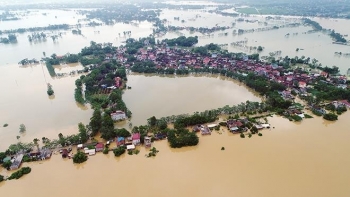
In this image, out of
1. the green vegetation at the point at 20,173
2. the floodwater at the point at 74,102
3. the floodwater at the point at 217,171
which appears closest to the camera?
the floodwater at the point at 217,171

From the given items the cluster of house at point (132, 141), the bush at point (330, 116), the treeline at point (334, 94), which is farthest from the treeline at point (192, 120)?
the treeline at point (334, 94)

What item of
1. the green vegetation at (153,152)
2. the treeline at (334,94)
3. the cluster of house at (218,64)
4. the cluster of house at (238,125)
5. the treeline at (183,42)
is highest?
the treeline at (183,42)

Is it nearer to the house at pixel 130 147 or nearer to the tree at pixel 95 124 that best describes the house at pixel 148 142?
the house at pixel 130 147

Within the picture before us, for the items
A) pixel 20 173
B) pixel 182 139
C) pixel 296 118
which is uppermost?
pixel 296 118

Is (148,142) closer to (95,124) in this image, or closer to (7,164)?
(95,124)

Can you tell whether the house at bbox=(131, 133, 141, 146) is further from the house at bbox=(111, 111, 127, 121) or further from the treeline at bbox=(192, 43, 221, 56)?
the treeline at bbox=(192, 43, 221, 56)

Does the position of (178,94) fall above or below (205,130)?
above

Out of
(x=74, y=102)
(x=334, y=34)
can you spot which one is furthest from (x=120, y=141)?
(x=334, y=34)

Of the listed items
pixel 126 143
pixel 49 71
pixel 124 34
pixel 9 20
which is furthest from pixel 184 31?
pixel 9 20
